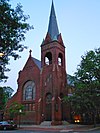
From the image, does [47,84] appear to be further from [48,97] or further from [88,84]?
[88,84]

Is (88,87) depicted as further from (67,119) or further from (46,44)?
(46,44)

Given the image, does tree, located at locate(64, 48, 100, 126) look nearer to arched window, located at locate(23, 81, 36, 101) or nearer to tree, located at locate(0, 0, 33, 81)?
arched window, located at locate(23, 81, 36, 101)

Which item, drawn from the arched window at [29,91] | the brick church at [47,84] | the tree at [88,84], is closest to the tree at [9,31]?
the tree at [88,84]

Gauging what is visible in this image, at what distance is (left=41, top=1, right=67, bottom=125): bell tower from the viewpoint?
136ft

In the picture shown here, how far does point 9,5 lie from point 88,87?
Result: 27444mm

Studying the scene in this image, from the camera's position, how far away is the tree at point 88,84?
115 ft

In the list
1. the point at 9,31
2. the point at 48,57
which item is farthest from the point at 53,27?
the point at 9,31

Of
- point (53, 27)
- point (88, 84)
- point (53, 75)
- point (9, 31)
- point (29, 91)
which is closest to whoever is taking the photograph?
point (9, 31)

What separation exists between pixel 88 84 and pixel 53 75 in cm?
859

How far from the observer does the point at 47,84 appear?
143 feet

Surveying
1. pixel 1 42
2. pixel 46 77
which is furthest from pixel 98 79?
pixel 1 42

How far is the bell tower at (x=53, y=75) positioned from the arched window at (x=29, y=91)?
2977 millimetres

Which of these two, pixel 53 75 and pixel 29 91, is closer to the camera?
pixel 53 75

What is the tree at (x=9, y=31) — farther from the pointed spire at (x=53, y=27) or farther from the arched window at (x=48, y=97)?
the pointed spire at (x=53, y=27)
